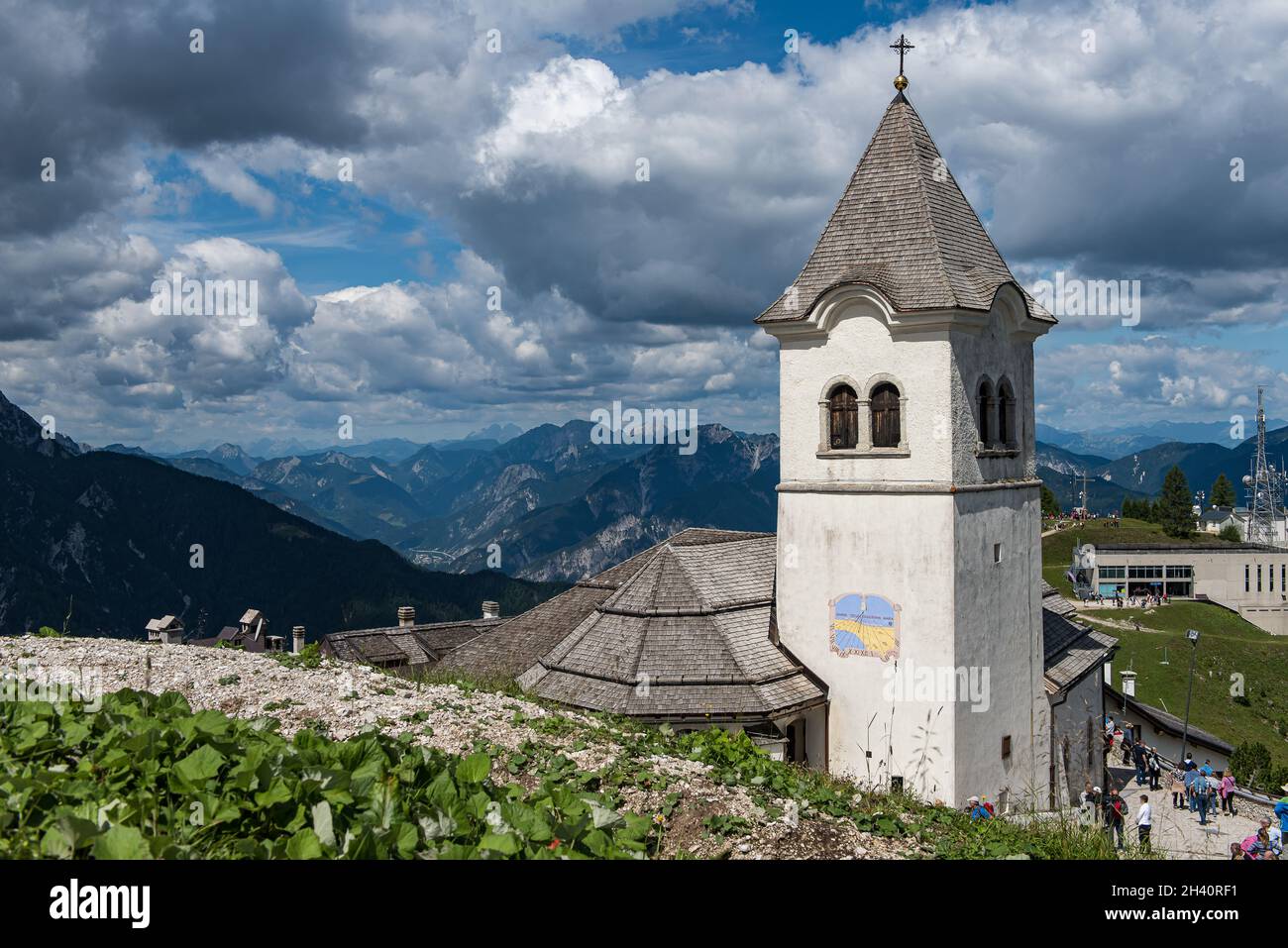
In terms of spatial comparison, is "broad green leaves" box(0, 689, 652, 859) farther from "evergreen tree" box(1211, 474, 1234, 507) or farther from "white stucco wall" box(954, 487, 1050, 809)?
"evergreen tree" box(1211, 474, 1234, 507)

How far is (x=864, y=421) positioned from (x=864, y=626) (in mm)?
5018

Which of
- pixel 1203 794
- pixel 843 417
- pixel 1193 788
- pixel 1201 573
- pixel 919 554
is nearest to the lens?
pixel 919 554

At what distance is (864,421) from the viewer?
22312mm

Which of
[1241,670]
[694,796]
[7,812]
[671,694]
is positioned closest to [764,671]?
[671,694]

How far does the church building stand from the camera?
69.9 feet

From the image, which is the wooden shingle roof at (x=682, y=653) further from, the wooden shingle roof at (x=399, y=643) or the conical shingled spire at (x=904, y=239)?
the wooden shingle roof at (x=399, y=643)

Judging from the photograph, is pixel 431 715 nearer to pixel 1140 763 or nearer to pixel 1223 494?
pixel 1140 763

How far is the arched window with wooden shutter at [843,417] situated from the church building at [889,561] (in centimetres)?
5

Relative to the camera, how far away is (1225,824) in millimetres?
25750

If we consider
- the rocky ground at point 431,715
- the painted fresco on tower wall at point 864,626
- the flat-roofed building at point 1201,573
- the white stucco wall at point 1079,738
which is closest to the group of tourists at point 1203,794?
the white stucco wall at point 1079,738

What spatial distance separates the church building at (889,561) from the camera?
2131 centimetres

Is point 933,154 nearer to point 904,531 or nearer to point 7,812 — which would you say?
point 904,531

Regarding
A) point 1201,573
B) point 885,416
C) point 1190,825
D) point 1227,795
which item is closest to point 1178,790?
point 1227,795
